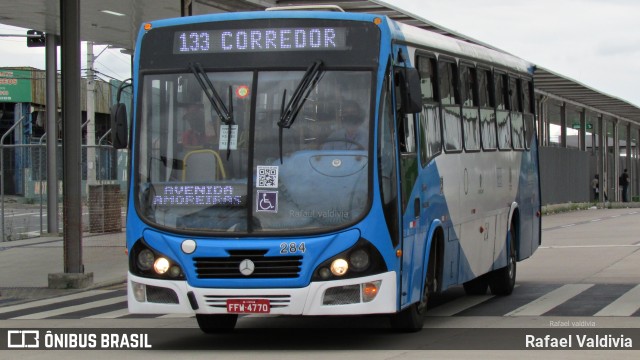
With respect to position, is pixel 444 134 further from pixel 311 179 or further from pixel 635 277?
pixel 635 277

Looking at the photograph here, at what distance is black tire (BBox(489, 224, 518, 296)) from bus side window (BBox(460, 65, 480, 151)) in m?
2.31

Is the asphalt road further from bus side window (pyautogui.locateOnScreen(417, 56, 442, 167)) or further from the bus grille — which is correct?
bus side window (pyautogui.locateOnScreen(417, 56, 442, 167))

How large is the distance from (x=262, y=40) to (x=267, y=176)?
134 centimetres

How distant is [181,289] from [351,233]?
64.5 inches

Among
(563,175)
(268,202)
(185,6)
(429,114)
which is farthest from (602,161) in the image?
(268,202)

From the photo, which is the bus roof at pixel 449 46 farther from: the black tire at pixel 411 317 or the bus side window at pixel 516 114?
the black tire at pixel 411 317

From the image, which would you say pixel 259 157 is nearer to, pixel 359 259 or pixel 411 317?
pixel 359 259

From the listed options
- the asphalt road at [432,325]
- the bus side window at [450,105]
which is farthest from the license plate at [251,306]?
the bus side window at [450,105]

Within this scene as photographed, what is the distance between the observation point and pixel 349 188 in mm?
10578

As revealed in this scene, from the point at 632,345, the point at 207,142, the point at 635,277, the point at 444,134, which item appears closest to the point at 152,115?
the point at 207,142

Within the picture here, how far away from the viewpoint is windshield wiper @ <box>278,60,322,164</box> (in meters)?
10.7

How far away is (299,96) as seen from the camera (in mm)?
10734

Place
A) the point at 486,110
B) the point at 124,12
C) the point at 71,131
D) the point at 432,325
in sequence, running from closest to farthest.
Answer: the point at 432,325
the point at 486,110
the point at 71,131
the point at 124,12

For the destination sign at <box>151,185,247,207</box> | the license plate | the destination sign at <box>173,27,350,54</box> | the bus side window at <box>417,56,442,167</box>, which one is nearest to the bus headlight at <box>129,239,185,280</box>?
the destination sign at <box>151,185,247,207</box>
